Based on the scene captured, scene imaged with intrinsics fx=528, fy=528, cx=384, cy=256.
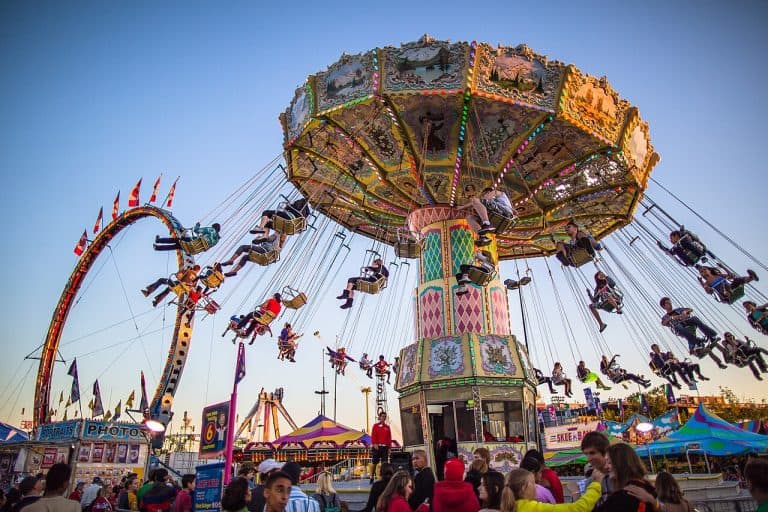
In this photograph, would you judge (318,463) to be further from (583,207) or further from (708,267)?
(708,267)

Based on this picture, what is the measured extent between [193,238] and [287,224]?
2.42 meters

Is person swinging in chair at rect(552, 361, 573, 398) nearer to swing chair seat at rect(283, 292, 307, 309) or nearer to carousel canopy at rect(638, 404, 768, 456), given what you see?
carousel canopy at rect(638, 404, 768, 456)

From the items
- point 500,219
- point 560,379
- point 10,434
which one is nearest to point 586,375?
point 560,379

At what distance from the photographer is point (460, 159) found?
15.3 m

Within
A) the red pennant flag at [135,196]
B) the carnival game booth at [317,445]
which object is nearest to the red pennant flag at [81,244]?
the red pennant flag at [135,196]

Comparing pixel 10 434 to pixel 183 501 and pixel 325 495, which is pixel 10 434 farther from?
pixel 325 495

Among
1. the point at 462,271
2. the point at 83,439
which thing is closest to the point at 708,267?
the point at 462,271

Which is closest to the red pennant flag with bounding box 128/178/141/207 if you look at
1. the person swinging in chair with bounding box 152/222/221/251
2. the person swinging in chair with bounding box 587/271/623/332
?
the person swinging in chair with bounding box 152/222/221/251

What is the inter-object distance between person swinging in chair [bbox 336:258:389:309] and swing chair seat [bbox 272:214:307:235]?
8.05ft

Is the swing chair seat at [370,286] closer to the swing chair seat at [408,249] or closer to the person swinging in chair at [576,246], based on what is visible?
the swing chair seat at [408,249]

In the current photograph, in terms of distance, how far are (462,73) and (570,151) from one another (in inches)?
164

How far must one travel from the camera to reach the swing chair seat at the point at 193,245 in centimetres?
1343

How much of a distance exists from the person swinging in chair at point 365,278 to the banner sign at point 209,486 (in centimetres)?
877

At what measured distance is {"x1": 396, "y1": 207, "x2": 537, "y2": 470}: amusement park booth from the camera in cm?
1375
